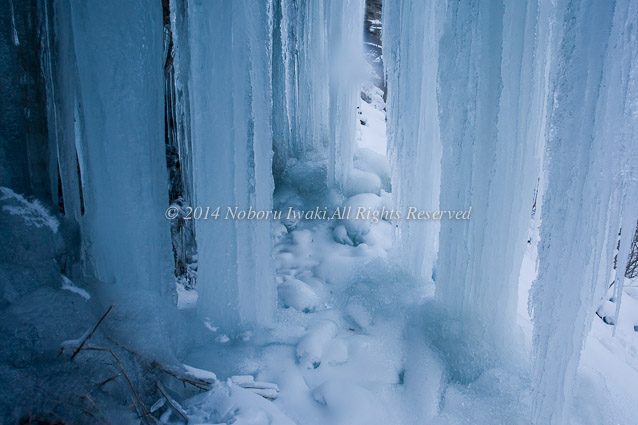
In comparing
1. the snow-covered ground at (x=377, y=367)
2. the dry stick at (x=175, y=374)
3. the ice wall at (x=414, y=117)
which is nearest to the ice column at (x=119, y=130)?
the dry stick at (x=175, y=374)

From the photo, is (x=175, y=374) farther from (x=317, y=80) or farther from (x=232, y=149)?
(x=317, y=80)

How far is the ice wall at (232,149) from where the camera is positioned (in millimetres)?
2350

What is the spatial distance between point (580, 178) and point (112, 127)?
2485 mm

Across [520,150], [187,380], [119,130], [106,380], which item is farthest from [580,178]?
[119,130]

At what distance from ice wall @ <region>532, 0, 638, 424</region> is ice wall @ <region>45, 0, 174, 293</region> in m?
2.20

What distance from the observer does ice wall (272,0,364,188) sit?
495cm

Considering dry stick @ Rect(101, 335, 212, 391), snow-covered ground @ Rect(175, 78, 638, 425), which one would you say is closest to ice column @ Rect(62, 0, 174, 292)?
dry stick @ Rect(101, 335, 212, 391)

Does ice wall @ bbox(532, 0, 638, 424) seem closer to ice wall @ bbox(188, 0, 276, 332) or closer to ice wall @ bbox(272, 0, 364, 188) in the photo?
ice wall @ bbox(188, 0, 276, 332)

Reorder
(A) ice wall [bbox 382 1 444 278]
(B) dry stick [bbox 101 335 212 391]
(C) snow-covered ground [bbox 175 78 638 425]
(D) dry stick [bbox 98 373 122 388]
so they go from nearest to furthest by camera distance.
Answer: (D) dry stick [bbox 98 373 122 388] < (B) dry stick [bbox 101 335 212 391] < (C) snow-covered ground [bbox 175 78 638 425] < (A) ice wall [bbox 382 1 444 278]

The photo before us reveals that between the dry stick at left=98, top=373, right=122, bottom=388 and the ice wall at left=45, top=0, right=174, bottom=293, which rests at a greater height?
the ice wall at left=45, top=0, right=174, bottom=293

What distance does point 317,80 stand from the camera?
5.71 meters

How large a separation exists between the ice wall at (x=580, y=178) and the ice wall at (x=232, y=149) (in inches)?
64.1

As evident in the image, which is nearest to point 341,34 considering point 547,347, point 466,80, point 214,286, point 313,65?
point 313,65

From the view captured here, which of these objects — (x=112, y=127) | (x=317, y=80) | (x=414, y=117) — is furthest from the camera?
(x=317, y=80)
